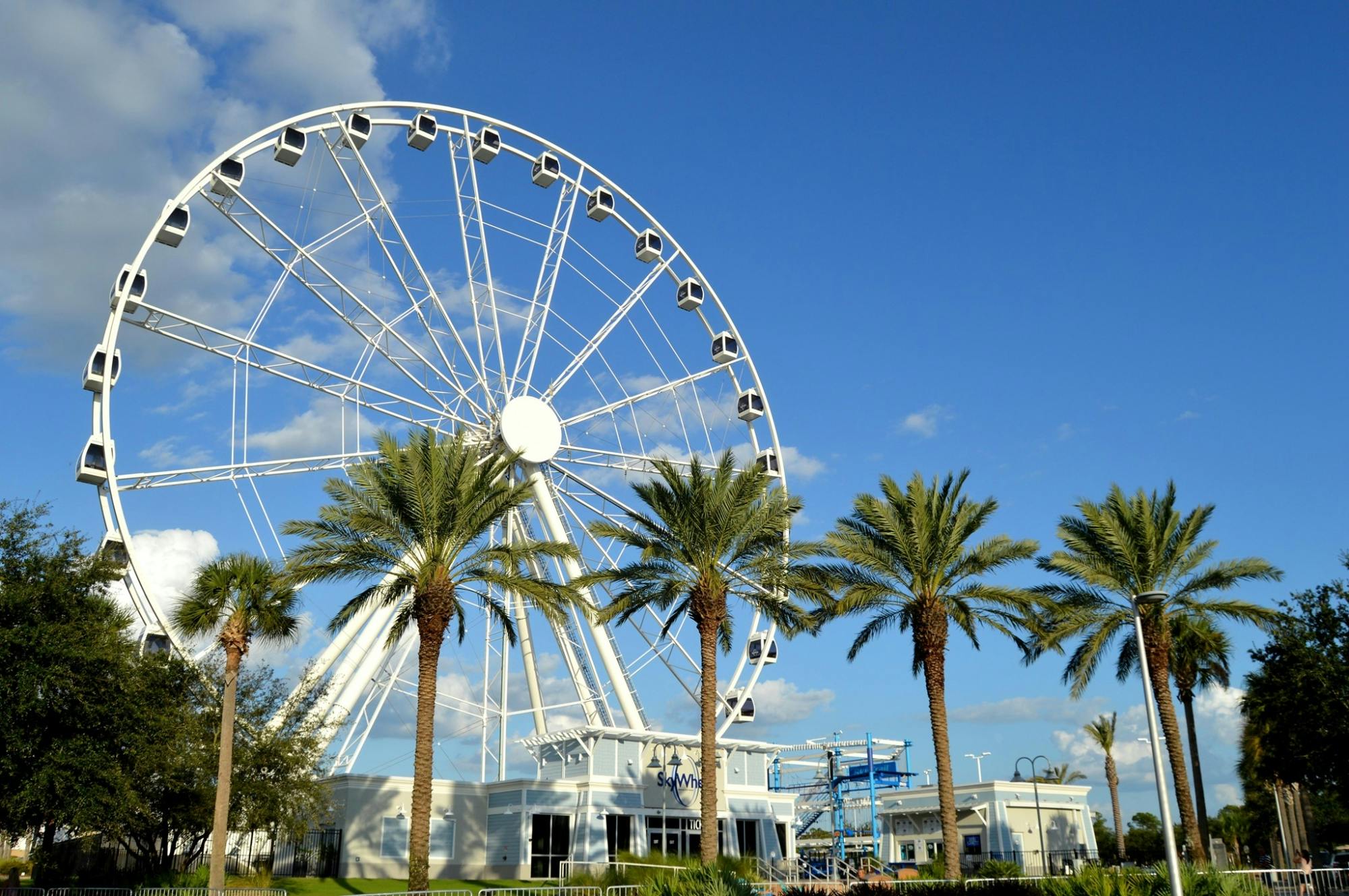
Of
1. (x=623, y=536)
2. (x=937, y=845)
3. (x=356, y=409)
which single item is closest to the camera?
(x=623, y=536)

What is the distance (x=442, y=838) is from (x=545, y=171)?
2178 centimetres

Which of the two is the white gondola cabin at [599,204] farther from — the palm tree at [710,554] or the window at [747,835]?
the window at [747,835]

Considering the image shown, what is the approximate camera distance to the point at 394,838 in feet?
116

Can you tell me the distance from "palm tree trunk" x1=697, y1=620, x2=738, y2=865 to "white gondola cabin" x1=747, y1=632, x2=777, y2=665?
12.4 m

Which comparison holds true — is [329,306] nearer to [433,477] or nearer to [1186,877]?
[433,477]

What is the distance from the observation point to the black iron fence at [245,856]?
108 feet

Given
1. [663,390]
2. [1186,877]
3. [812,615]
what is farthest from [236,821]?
[1186,877]

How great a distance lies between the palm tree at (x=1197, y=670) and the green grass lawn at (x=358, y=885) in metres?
20.0

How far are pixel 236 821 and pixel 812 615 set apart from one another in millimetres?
15852

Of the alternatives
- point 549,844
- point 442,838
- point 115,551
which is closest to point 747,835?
point 549,844

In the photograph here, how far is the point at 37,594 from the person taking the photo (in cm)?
2548

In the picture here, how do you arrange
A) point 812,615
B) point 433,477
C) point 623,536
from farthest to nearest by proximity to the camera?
point 812,615
point 623,536
point 433,477

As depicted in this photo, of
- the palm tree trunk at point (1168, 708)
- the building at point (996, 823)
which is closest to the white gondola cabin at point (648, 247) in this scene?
the palm tree trunk at point (1168, 708)

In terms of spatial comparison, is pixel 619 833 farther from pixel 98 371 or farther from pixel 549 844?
pixel 98 371
